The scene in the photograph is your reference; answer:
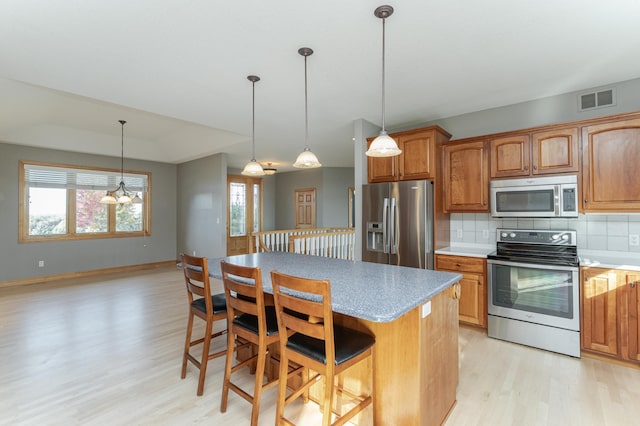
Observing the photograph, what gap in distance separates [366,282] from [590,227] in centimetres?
283

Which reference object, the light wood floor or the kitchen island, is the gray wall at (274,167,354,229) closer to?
the light wood floor

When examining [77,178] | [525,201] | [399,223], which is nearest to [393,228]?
[399,223]

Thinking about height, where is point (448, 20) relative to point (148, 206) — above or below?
above

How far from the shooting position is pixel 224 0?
188 centimetres

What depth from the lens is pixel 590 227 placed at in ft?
10.4

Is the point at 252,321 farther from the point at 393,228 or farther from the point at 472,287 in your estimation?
the point at 472,287

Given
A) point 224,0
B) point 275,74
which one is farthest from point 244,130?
point 224,0

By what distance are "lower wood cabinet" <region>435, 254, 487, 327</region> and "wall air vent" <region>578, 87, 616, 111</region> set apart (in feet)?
6.35

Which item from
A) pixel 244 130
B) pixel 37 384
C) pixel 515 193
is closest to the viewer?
pixel 37 384

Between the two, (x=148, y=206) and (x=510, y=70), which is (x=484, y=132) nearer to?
(x=510, y=70)

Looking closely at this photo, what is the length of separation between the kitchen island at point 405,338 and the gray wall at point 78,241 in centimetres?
637

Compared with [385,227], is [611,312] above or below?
below

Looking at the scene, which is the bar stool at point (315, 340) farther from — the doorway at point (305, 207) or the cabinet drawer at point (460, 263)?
the doorway at point (305, 207)

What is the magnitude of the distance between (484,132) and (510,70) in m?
1.10
